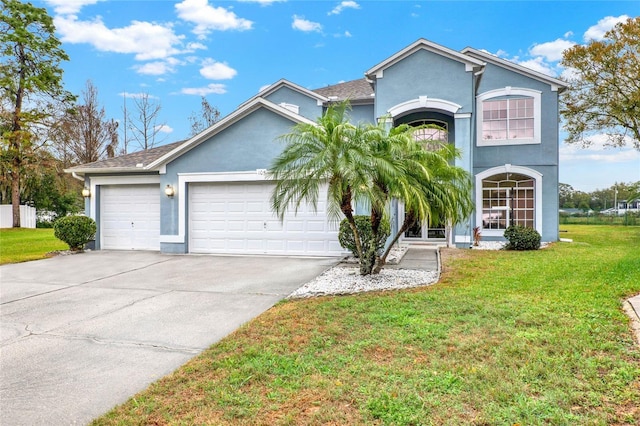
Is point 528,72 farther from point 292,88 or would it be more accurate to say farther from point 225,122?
point 225,122

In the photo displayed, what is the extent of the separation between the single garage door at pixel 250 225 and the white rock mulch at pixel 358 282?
313cm

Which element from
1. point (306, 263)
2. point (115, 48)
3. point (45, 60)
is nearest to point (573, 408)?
point (306, 263)

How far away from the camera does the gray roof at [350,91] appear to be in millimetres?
16438

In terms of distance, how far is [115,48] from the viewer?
73.1 feet

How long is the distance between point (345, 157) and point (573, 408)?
15.8ft

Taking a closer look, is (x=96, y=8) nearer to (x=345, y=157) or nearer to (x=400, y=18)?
(x=400, y=18)

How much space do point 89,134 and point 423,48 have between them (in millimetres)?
27749

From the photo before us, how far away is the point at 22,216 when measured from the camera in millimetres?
26031

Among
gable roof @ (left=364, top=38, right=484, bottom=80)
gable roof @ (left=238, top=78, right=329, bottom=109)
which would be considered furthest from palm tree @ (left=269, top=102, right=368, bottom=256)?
gable roof @ (left=238, top=78, right=329, bottom=109)

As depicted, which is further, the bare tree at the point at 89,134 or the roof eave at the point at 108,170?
the bare tree at the point at 89,134

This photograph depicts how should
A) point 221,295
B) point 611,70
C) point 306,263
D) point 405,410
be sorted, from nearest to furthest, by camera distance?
point 405,410 < point 221,295 < point 306,263 < point 611,70

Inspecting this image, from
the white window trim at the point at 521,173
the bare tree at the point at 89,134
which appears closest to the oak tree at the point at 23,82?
the bare tree at the point at 89,134

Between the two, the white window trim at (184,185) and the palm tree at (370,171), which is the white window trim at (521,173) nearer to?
the palm tree at (370,171)

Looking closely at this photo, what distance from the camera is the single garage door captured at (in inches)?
490
